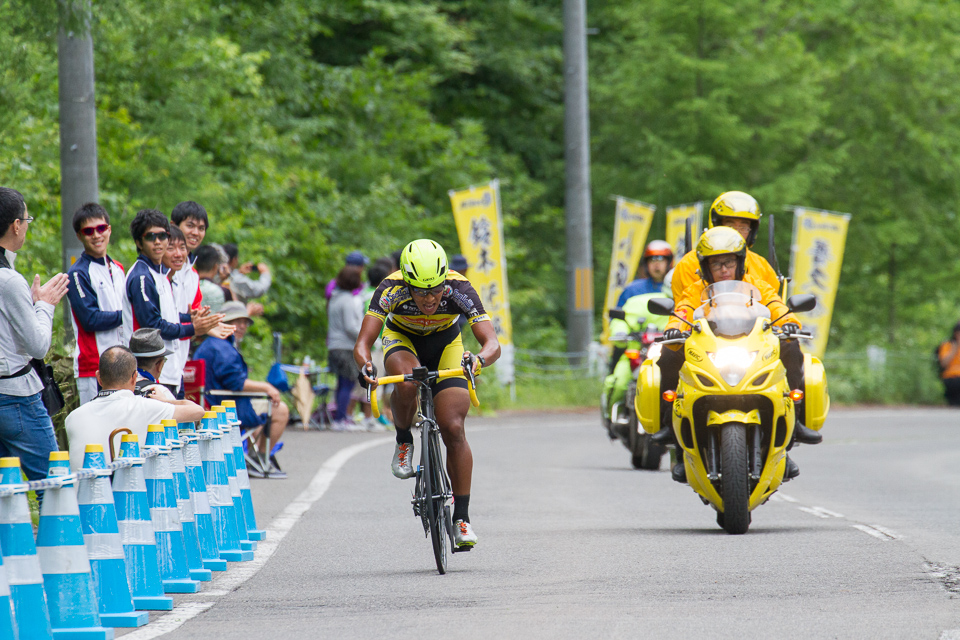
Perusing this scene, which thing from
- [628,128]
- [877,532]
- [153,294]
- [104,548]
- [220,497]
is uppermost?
[628,128]

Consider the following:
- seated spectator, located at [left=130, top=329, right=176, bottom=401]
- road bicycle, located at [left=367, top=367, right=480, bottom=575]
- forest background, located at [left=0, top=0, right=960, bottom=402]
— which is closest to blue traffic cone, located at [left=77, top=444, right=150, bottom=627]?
road bicycle, located at [left=367, top=367, right=480, bottom=575]

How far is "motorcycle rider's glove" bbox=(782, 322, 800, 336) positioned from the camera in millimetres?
9711

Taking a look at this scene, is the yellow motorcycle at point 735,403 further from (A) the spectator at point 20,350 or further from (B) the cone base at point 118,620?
(B) the cone base at point 118,620

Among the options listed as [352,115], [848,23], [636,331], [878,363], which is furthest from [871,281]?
[636,331]

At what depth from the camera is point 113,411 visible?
323 inches

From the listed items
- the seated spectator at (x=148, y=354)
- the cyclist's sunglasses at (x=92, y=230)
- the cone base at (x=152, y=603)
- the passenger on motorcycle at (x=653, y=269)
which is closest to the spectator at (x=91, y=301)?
the cyclist's sunglasses at (x=92, y=230)

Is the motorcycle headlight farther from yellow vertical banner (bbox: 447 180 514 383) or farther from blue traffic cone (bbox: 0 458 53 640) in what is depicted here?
yellow vertical banner (bbox: 447 180 514 383)

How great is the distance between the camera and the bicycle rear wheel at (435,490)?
8.02m

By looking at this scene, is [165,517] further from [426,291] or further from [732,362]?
[732,362]

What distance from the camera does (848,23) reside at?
35938mm

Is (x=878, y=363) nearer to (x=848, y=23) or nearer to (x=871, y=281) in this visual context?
(x=871, y=281)

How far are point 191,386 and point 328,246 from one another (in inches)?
566

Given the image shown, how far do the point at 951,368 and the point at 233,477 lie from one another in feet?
89.3

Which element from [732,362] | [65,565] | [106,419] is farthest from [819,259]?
[65,565]
